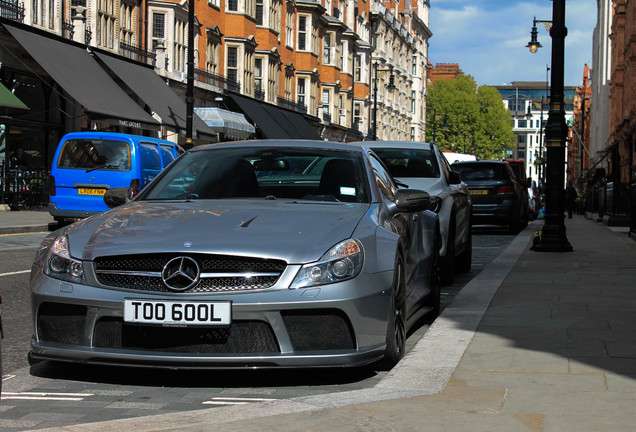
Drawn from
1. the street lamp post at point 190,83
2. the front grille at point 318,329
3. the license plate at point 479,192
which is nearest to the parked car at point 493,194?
the license plate at point 479,192

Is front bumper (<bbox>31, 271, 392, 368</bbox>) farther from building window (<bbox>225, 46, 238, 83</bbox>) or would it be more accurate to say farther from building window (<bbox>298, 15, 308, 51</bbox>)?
building window (<bbox>298, 15, 308, 51</bbox>)

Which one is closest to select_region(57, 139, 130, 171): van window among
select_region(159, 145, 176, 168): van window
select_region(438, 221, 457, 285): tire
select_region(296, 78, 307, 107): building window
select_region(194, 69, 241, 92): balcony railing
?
select_region(159, 145, 176, 168): van window

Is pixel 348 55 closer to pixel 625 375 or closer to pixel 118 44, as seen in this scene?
pixel 118 44

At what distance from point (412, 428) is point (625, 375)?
178cm

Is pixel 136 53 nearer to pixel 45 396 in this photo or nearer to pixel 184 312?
pixel 45 396

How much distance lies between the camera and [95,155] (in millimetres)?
20375

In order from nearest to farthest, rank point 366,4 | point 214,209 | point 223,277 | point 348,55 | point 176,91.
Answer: point 223,277 < point 214,209 < point 176,91 < point 348,55 < point 366,4

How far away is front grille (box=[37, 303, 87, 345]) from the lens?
205 inches

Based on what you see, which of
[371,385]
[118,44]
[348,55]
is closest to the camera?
[371,385]

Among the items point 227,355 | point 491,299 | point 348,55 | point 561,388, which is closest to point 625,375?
point 561,388

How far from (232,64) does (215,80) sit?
312 cm

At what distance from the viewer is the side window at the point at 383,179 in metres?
6.92

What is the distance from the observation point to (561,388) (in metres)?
5.12

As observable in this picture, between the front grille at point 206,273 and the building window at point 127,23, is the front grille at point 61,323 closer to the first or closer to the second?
the front grille at point 206,273
